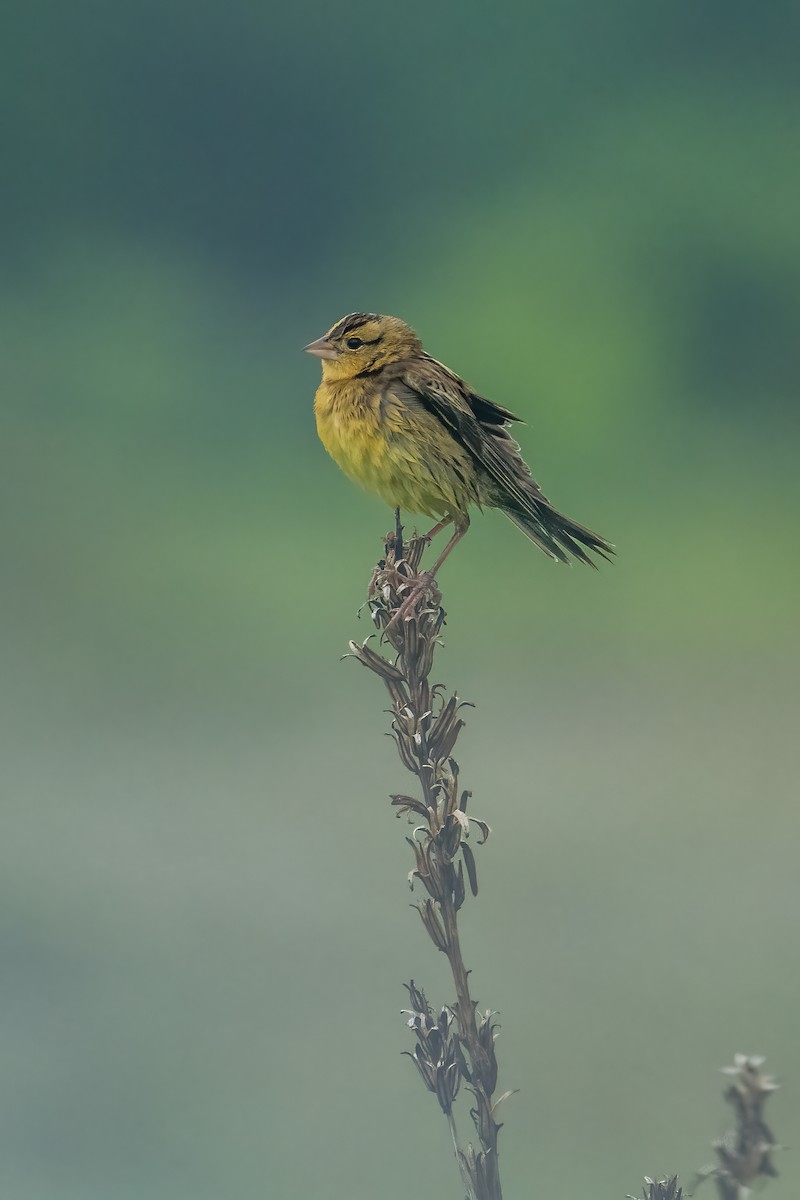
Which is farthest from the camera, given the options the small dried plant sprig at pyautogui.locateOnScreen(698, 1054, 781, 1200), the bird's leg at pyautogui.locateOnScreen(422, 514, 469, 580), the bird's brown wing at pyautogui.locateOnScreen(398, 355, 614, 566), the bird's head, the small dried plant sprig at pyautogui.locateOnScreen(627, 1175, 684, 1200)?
the bird's head

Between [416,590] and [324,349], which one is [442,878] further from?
[324,349]

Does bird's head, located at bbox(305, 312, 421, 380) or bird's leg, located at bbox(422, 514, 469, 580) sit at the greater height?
bird's head, located at bbox(305, 312, 421, 380)

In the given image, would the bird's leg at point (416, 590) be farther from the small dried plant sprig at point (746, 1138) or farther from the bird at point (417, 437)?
the small dried plant sprig at point (746, 1138)

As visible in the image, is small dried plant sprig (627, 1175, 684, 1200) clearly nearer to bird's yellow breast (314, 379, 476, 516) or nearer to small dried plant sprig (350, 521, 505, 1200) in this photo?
small dried plant sprig (350, 521, 505, 1200)

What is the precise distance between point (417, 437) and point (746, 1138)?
2.25 ft

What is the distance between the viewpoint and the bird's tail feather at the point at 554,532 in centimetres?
98

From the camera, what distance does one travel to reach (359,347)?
43.8 inches

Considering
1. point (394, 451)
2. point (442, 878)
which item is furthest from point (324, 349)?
point (442, 878)

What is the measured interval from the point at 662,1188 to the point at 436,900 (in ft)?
0.67

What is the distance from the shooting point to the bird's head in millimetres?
1106

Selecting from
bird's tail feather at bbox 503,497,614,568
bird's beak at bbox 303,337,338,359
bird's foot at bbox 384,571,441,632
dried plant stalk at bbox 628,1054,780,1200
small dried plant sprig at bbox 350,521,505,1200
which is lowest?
dried plant stalk at bbox 628,1054,780,1200

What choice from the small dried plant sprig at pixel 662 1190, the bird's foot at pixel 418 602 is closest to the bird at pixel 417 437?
the bird's foot at pixel 418 602

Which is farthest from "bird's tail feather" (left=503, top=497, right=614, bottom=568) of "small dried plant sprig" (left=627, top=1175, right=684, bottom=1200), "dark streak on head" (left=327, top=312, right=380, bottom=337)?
"small dried plant sprig" (left=627, top=1175, right=684, bottom=1200)

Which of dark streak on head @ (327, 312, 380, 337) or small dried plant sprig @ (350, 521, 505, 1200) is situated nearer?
small dried plant sprig @ (350, 521, 505, 1200)
